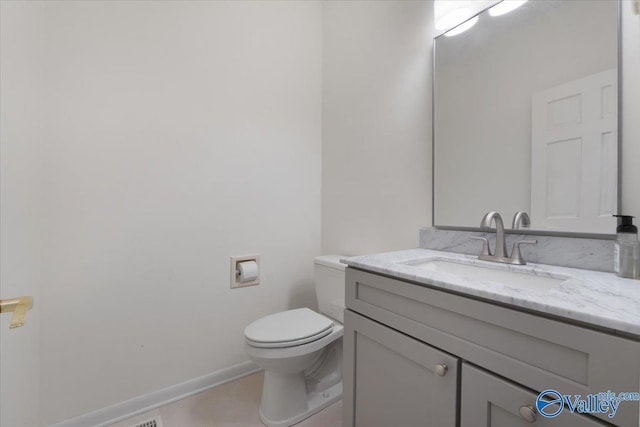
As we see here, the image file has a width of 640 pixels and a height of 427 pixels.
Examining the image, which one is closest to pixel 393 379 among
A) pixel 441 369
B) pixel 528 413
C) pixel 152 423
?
pixel 441 369

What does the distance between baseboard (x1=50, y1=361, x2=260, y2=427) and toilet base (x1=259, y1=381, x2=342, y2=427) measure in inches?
14.4

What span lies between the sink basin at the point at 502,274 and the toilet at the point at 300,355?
558 millimetres

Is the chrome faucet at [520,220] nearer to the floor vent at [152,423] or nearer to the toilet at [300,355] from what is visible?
the toilet at [300,355]

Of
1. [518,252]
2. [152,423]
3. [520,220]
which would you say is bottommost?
[152,423]

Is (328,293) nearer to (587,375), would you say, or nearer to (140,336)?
(140,336)

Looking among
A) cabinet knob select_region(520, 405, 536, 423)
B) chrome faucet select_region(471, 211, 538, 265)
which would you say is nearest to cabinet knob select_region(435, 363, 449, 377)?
cabinet knob select_region(520, 405, 536, 423)

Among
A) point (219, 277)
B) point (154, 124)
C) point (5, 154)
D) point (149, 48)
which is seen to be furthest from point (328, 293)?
point (149, 48)

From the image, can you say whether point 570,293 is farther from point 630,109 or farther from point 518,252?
point 630,109

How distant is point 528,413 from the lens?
53 cm

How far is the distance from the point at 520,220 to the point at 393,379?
2.37ft

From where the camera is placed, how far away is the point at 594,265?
81 cm

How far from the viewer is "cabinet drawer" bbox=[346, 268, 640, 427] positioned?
0.45m

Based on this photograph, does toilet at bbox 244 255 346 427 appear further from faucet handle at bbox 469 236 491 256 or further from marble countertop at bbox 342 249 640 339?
faucet handle at bbox 469 236 491 256

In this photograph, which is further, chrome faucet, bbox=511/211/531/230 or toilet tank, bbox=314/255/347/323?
toilet tank, bbox=314/255/347/323
